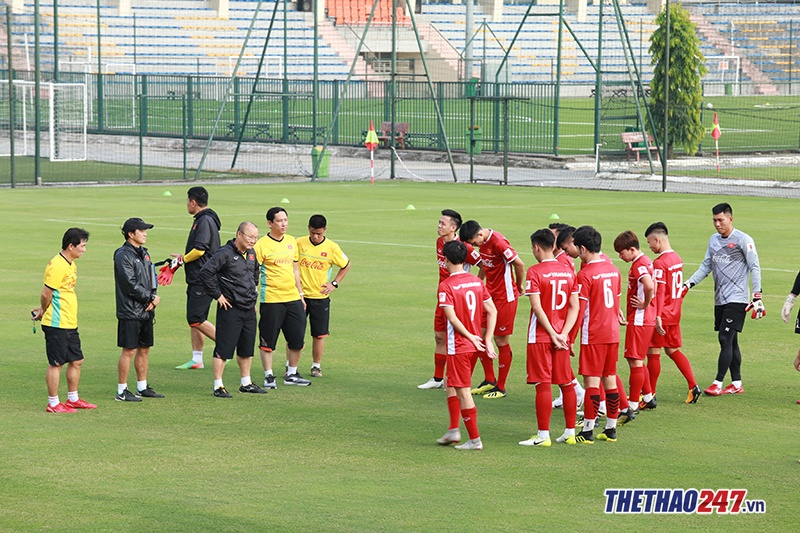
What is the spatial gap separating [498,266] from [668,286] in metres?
1.70

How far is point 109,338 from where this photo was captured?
1576 cm

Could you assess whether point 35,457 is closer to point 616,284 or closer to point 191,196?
point 191,196

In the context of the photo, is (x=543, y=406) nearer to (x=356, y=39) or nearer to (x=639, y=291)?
(x=639, y=291)

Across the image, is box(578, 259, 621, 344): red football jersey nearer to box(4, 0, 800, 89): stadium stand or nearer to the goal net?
the goal net

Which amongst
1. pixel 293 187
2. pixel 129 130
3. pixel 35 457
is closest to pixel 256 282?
pixel 35 457

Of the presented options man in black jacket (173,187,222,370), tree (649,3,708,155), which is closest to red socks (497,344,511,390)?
man in black jacket (173,187,222,370)

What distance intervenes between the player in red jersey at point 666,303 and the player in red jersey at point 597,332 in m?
1.11

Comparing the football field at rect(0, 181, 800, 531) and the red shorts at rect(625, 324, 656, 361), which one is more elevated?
the red shorts at rect(625, 324, 656, 361)

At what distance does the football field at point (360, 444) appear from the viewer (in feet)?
28.8

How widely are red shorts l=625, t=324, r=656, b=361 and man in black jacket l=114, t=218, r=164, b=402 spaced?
451cm

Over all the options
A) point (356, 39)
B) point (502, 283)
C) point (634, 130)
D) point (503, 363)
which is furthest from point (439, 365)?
point (356, 39)

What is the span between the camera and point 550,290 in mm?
10734

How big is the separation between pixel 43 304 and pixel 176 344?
3.98m

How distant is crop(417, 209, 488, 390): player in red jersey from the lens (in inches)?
484
